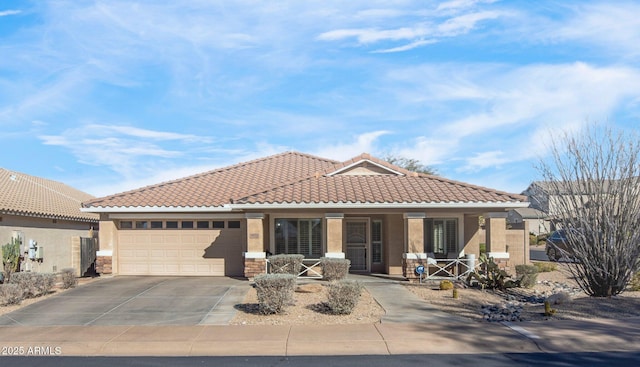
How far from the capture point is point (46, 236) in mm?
22906

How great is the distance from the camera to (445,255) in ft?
68.6

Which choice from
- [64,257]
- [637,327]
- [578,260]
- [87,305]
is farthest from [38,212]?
[637,327]

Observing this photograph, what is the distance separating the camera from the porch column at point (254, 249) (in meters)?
18.5

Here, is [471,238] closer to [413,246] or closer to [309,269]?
[413,246]

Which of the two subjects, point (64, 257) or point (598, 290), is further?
point (64, 257)

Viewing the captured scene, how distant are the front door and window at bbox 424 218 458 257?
6.96ft

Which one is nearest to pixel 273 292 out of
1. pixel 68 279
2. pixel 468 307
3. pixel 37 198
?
pixel 468 307

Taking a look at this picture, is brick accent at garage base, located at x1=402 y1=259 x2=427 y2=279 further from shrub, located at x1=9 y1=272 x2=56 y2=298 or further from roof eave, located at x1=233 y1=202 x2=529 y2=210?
shrub, located at x1=9 y1=272 x2=56 y2=298

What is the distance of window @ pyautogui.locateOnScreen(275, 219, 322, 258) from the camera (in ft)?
67.7

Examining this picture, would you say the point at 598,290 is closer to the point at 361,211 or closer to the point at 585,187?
the point at 585,187

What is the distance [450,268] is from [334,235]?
4.35m

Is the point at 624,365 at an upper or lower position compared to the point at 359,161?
lower

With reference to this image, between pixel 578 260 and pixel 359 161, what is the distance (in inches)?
345

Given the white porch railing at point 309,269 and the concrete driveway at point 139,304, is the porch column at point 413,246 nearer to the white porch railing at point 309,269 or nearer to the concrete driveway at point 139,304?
the white porch railing at point 309,269
